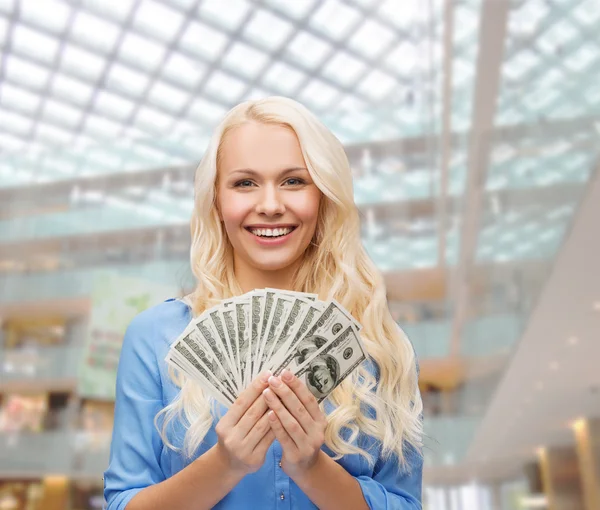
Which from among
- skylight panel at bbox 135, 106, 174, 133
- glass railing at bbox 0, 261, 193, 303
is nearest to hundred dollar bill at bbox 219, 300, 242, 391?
glass railing at bbox 0, 261, 193, 303

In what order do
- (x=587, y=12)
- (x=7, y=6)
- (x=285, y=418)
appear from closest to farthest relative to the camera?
(x=285, y=418) → (x=587, y=12) → (x=7, y=6)

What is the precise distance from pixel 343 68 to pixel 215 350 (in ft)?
65.0

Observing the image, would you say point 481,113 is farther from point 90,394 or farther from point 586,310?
Result: point 90,394

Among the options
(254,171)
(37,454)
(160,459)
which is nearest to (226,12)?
(37,454)

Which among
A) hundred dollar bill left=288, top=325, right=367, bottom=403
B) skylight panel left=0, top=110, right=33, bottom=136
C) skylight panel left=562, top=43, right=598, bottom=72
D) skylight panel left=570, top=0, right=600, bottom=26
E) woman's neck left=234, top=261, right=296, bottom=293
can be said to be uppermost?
skylight panel left=0, top=110, right=33, bottom=136

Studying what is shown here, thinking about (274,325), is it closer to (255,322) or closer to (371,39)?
(255,322)

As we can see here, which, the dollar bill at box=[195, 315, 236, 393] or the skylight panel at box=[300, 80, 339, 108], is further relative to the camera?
the skylight panel at box=[300, 80, 339, 108]

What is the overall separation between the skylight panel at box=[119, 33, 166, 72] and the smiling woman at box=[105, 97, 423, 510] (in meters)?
18.7

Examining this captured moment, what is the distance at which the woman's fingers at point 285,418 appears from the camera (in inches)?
47.6

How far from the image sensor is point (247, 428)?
1221mm

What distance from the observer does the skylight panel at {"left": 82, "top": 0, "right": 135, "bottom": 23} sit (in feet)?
60.3

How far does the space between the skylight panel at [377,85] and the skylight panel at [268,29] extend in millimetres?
2890

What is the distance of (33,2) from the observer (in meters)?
18.2

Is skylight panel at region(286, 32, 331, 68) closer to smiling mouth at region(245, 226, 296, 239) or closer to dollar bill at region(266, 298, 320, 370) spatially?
smiling mouth at region(245, 226, 296, 239)
